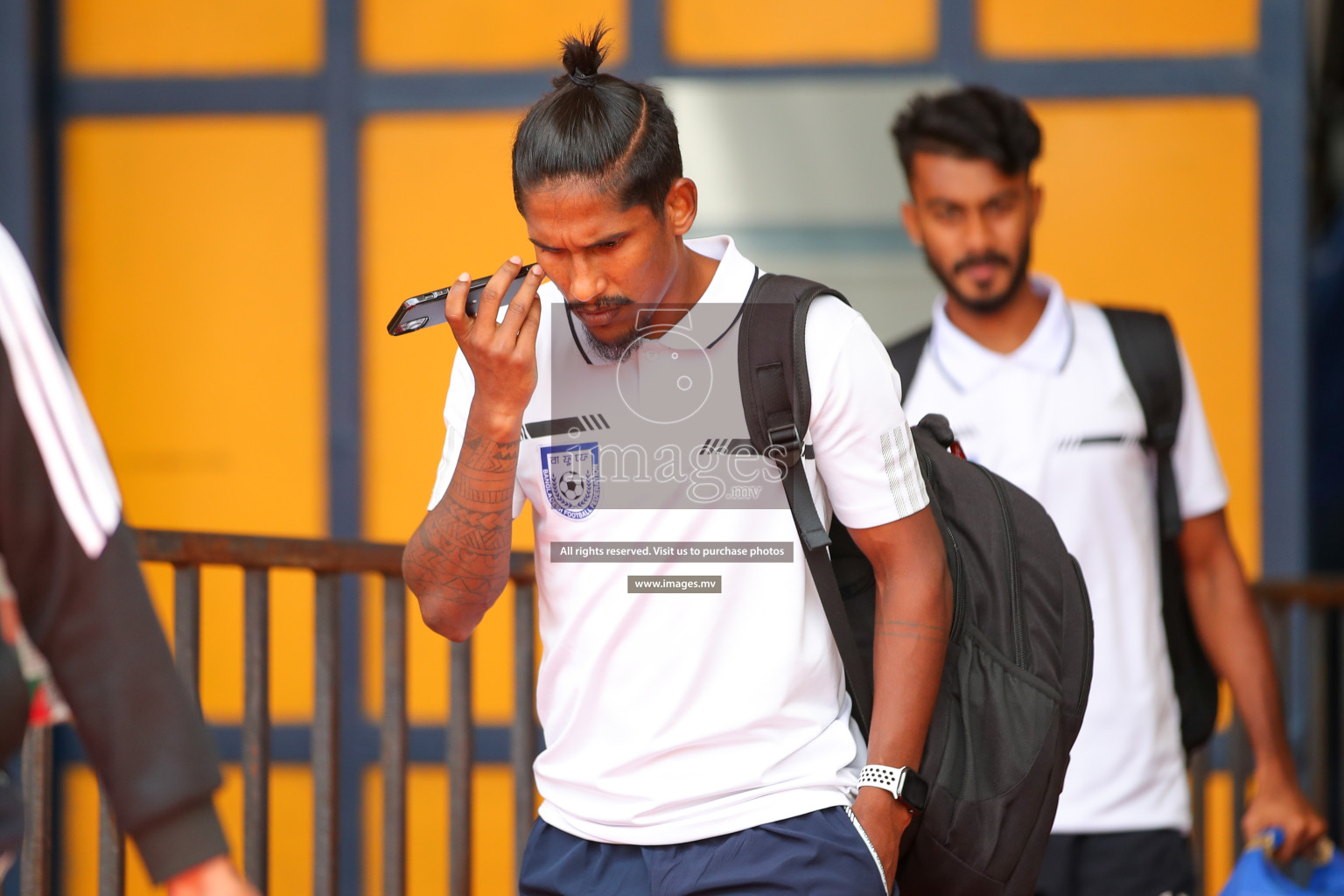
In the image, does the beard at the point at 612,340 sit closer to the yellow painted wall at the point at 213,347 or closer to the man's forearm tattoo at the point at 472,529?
the man's forearm tattoo at the point at 472,529

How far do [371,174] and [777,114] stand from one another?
133cm

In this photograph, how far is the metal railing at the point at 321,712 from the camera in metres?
2.69

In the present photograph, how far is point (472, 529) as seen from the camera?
6.80ft

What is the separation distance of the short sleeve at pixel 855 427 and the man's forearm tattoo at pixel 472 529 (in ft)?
1.43

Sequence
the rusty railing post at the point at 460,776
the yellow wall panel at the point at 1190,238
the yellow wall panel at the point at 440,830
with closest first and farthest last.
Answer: the rusty railing post at the point at 460,776 → the yellow wall panel at the point at 1190,238 → the yellow wall panel at the point at 440,830

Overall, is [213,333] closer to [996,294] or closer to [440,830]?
[440,830]

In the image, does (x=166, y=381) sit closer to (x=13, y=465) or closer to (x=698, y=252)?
(x=698, y=252)

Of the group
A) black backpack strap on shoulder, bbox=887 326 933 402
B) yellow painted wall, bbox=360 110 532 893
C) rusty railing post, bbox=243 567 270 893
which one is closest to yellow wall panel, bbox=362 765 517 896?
yellow painted wall, bbox=360 110 532 893

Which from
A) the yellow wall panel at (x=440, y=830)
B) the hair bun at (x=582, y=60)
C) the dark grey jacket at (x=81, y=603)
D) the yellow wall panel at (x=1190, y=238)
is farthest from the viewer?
the yellow wall panel at (x=440, y=830)

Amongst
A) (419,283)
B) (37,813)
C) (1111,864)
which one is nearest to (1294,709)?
(1111,864)

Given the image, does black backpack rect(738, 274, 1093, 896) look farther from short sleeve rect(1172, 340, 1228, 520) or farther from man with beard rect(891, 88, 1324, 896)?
short sleeve rect(1172, 340, 1228, 520)

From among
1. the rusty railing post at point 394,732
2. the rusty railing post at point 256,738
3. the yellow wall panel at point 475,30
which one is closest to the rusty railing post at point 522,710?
the rusty railing post at point 394,732

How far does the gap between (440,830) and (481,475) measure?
2.99 meters

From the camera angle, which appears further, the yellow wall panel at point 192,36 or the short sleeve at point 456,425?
the yellow wall panel at point 192,36
